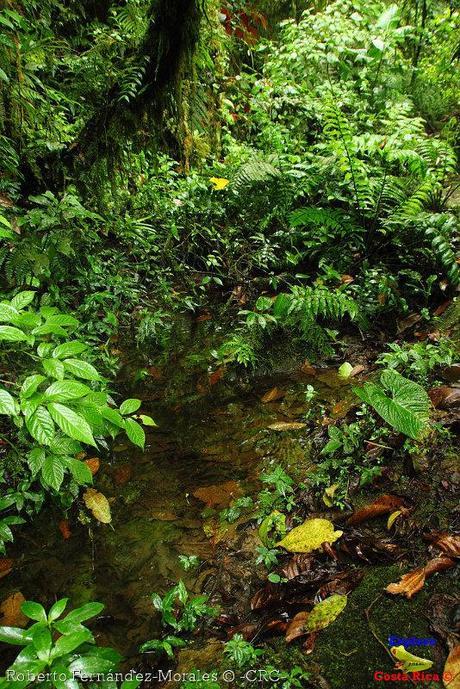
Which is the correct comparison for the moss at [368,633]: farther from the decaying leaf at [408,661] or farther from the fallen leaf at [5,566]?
Answer: the fallen leaf at [5,566]

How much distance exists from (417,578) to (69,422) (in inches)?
58.8

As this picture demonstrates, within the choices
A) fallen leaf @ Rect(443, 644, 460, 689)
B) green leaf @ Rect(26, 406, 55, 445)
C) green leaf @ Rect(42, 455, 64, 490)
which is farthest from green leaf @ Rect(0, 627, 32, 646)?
fallen leaf @ Rect(443, 644, 460, 689)

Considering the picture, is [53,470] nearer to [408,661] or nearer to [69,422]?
[69,422]

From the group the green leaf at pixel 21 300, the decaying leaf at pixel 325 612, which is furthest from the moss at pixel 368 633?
the green leaf at pixel 21 300

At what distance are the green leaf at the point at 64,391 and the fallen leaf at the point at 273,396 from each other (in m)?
1.85

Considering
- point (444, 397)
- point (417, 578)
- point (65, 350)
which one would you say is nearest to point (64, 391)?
point (65, 350)

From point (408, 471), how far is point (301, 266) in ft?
9.46

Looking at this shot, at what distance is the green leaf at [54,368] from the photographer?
1.75m

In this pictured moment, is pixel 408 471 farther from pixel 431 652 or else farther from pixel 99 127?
pixel 99 127

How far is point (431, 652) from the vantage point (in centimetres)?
139

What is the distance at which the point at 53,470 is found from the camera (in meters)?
1.83

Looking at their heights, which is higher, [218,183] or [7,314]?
[218,183]

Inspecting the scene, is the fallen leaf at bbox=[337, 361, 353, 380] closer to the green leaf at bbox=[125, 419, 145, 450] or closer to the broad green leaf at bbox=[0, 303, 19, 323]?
the green leaf at bbox=[125, 419, 145, 450]

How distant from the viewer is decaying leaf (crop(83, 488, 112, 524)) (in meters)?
2.46
